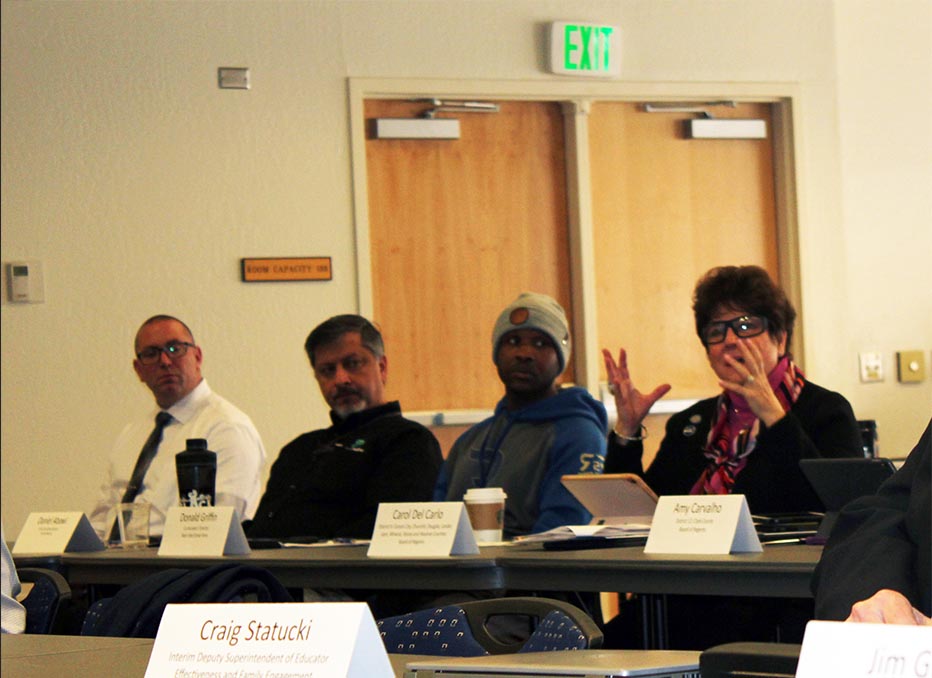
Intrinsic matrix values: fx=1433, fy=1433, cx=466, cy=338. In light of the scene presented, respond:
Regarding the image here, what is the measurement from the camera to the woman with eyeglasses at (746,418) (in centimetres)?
335

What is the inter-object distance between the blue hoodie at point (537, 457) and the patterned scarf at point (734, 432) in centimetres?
32

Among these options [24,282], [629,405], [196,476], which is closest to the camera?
[196,476]

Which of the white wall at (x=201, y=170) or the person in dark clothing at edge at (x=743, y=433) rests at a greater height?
the white wall at (x=201, y=170)

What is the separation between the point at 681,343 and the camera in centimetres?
625

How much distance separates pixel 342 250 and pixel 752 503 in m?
2.78

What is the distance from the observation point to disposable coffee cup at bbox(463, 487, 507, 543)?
330 cm

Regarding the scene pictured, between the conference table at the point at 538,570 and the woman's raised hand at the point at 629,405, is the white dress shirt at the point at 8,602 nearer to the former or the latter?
the conference table at the point at 538,570

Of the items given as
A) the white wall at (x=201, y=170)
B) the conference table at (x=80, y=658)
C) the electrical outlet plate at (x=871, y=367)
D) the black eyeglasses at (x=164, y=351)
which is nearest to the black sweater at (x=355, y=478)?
the black eyeglasses at (x=164, y=351)

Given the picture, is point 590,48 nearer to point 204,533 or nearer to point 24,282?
point 24,282

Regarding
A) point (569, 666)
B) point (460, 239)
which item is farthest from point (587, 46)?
point (569, 666)

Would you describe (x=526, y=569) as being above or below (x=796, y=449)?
below

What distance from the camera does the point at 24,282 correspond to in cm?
547

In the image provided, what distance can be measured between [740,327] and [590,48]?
2.76 metres

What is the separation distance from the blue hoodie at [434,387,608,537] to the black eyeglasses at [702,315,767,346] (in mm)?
456
